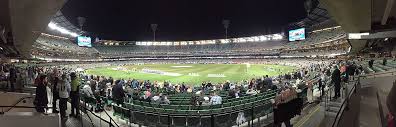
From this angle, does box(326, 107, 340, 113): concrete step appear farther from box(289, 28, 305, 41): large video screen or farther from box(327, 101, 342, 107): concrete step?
box(289, 28, 305, 41): large video screen

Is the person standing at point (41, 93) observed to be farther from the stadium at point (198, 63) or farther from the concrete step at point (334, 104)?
the concrete step at point (334, 104)

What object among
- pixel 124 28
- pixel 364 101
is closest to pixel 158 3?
pixel 124 28

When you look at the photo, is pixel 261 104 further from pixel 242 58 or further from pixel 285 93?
pixel 242 58

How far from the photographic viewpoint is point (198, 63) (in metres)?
82.0

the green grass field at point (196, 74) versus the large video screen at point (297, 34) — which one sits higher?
the large video screen at point (297, 34)

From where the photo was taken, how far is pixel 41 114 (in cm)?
899

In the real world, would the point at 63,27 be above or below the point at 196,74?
above

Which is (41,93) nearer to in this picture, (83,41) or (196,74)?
(196,74)

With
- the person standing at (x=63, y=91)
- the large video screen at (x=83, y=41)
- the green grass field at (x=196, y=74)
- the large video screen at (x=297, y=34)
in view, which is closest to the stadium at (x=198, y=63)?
the person standing at (x=63, y=91)

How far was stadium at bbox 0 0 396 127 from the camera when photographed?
10086 mm

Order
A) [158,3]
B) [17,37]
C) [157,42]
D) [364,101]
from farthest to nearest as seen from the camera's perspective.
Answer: [157,42]
[158,3]
[17,37]
[364,101]

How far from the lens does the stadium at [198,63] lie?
10086 millimetres

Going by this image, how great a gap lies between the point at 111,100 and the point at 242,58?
75.7 meters

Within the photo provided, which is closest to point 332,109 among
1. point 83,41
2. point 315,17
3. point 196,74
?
point 196,74
